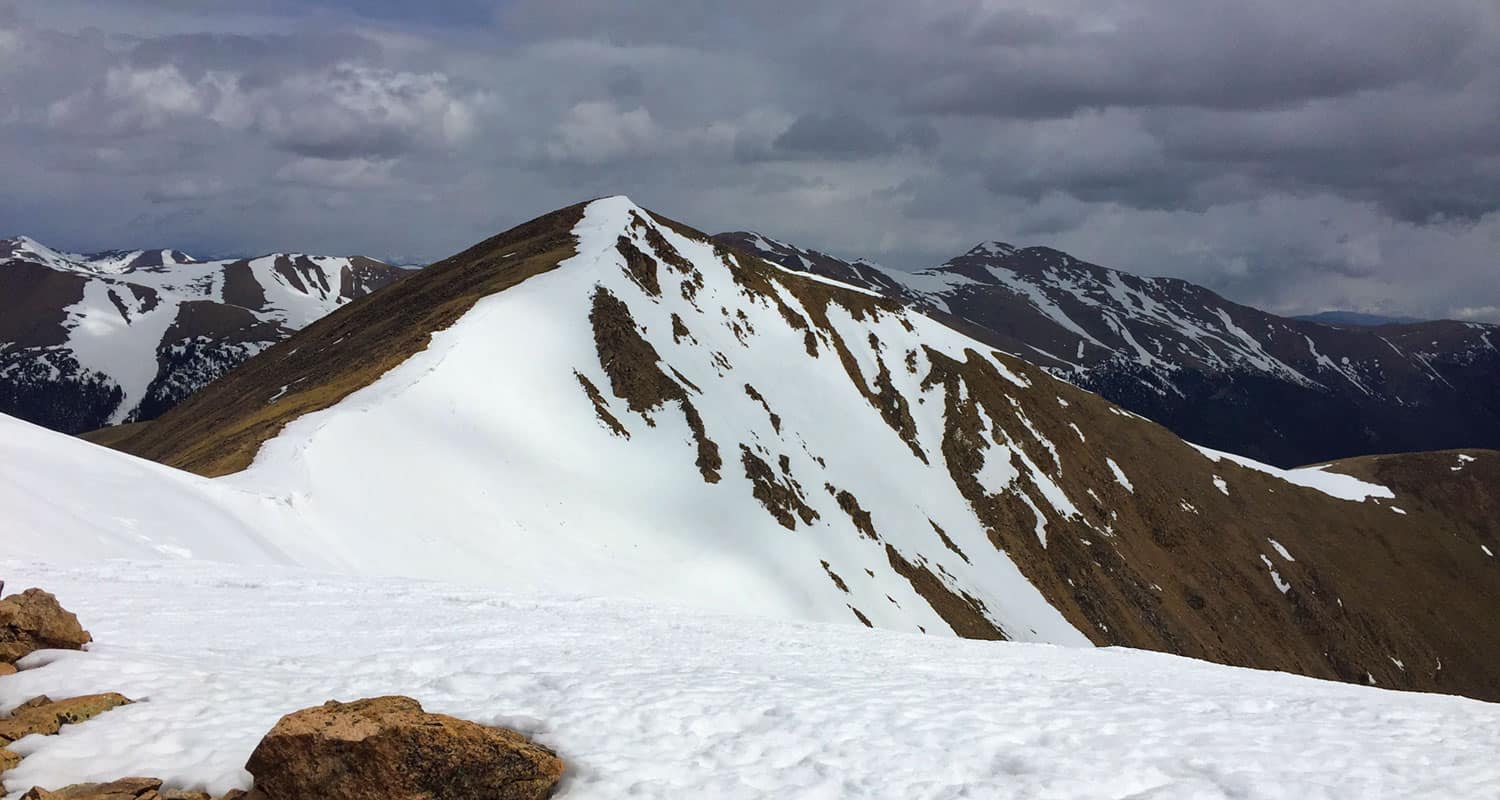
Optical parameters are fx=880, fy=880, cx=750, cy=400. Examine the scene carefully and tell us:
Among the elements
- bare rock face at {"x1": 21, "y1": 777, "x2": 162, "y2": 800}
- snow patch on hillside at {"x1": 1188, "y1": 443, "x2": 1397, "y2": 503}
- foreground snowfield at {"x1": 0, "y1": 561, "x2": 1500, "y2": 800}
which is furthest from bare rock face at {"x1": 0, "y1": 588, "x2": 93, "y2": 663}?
snow patch on hillside at {"x1": 1188, "y1": 443, "x2": 1397, "y2": 503}

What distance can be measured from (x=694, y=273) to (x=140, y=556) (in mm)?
76043

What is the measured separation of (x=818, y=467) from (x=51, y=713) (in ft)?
237

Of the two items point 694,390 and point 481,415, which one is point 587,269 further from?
point 481,415

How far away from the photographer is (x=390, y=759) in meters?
8.35

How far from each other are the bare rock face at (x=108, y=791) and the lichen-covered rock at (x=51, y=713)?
4.64 feet

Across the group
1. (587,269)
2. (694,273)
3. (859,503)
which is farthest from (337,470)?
(694,273)

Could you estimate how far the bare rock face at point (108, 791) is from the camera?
306 inches

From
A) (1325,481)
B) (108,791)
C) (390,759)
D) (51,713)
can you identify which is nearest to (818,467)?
(51,713)

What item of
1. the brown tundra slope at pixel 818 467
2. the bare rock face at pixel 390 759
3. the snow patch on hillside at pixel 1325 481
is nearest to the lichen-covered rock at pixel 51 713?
the bare rock face at pixel 390 759

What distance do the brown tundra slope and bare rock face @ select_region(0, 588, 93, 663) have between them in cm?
2444

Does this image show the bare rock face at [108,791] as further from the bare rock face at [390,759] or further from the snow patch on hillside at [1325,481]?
the snow patch on hillside at [1325,481]

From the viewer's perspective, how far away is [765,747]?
10.6 m

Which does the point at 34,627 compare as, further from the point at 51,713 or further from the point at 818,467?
the point at 818,467

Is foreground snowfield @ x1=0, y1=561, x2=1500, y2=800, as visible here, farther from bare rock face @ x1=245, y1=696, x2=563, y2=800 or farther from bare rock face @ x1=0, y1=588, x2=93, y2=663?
bare rock face @ x1=245, y1=696, x2=563, y2=800
